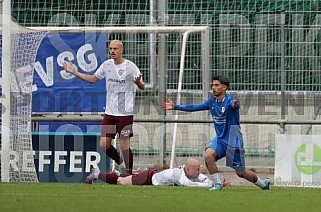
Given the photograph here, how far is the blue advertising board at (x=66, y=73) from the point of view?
17.0 metres

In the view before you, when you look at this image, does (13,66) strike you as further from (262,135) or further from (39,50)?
(262,135)

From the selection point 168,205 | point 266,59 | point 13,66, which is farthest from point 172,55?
point 168,205

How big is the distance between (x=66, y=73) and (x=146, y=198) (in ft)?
19.7

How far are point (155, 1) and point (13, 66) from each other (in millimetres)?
3612

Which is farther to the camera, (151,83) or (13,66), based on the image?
(151,83)

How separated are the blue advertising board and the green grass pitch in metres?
3.14

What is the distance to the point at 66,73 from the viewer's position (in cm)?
1708

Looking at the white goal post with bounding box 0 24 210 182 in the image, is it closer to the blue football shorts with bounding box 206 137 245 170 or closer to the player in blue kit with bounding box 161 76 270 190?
the player in blue kit with bounding box 161 76 270 190

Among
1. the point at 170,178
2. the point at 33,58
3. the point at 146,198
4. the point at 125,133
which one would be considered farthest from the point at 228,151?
the point at 33,58

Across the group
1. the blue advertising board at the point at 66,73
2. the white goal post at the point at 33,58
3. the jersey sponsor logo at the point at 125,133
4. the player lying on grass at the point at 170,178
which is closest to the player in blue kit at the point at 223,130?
the player lying on grass at the point at 170,178

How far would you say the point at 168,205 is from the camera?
34.6 feet

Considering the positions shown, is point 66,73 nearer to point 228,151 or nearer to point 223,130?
point 223,130

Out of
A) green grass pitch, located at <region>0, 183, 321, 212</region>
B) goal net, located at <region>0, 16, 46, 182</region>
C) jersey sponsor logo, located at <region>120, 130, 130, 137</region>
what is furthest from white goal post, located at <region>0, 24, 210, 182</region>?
jersey sponsor logo, located at <region>120, 130, 130, 137</region>

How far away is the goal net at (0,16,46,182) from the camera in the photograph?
50.3ft
